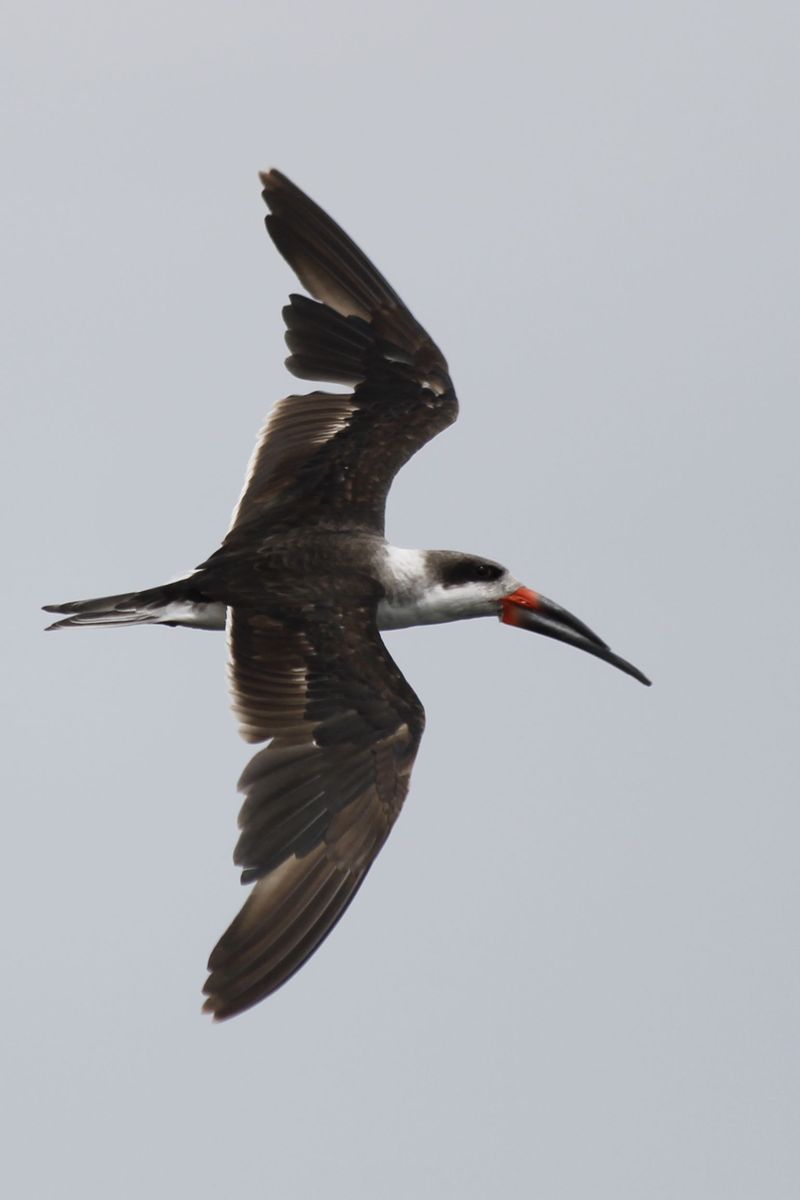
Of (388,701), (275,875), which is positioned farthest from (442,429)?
(275,875)

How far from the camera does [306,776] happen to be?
51.0 feet

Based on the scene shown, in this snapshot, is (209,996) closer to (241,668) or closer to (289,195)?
(241,668)

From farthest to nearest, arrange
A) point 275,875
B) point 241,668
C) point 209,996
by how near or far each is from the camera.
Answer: point 241,668 → point 275,875 → point 209,996

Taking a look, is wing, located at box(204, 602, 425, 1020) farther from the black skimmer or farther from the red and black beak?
the red and black beak

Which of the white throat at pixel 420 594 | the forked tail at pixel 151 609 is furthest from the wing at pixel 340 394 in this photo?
the forked tail at pixel 151 609

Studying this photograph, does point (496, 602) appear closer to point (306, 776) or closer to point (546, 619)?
point (546, 619)

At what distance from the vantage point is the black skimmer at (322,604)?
14.8m

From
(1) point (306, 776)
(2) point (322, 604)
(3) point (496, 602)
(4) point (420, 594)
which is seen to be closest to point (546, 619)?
(3) point (496, 602)

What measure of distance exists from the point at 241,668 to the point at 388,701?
39.5 inches

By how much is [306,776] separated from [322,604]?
1.44 metres

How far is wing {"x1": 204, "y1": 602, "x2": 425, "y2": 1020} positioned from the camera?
46.8 ft

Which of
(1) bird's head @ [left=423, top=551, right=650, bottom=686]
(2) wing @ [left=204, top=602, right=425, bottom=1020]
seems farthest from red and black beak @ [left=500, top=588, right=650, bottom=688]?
(2) wing @ [left=204, top=602, right=425, bottom=1020]

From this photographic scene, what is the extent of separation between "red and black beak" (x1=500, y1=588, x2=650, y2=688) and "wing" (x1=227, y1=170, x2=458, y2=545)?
118cm

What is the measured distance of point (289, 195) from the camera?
18234mm
